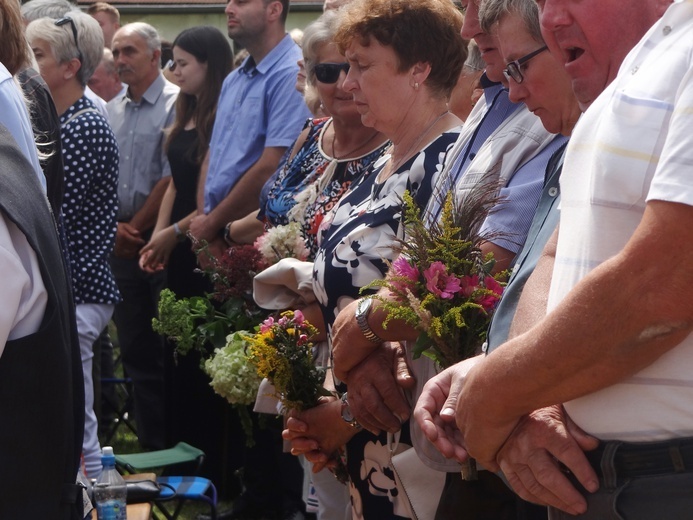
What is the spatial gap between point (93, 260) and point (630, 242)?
445 centimetres

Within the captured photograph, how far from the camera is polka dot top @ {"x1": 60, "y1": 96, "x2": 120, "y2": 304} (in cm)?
579

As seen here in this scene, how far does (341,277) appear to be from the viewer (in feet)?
11.5

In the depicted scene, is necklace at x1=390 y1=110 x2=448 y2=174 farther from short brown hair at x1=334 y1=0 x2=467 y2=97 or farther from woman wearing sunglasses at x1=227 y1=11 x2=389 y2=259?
woman wearing sunglasses at x1=227 y1=11 x2=389 y2=259

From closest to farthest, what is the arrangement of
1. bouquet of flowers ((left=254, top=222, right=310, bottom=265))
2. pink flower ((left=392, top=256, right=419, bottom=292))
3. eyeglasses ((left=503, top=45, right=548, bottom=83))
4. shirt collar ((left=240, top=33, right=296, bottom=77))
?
pink flower ((left=392, top=256, right=419, bottom=292))
eyeglasses ((left=503, top=45, right=548, bottom=83))
bouquet of flowers ((left=254, top=222, right=310, bottom=265))
shirt collar ((left=240, top=33, right=296, bottom=77))

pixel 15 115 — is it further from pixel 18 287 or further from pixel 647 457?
pixel 647 457

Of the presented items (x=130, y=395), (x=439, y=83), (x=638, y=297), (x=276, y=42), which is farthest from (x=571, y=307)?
(x=130, y=395)

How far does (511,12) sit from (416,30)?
34.0 inches

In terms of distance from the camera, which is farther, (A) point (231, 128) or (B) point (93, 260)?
(A) point (231, 128)

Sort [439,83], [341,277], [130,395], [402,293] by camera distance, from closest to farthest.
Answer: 1. [402,293]
2. [341,277]
3. [439,83]
4. [130,395]

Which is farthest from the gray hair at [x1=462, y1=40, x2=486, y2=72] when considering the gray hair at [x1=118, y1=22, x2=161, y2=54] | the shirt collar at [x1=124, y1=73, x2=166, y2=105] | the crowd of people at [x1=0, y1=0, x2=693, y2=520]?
the gray hair at [x1=118, y1=22, x2=161, y2=54]

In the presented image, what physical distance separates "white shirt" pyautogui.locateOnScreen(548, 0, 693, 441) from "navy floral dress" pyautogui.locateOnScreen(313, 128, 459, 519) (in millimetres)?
1429

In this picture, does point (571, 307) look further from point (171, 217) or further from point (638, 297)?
point (171, 217)

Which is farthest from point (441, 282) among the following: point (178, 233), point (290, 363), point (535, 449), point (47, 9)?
point (47, 9)

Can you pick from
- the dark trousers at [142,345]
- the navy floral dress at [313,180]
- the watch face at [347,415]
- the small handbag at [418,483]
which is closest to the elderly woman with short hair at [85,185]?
the navy floral dress at [313,180]
